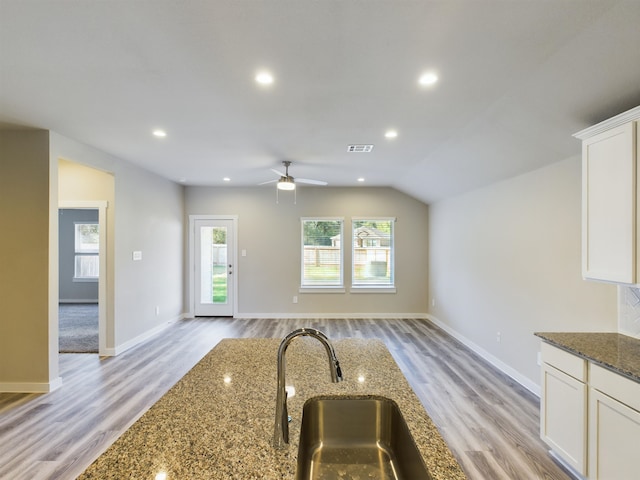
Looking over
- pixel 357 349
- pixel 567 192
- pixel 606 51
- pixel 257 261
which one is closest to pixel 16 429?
pixel 357 349

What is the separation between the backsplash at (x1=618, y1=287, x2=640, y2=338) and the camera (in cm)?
207

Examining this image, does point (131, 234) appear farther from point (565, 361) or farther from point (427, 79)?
point (565, 361)

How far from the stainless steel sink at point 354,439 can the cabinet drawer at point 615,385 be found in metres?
1.41

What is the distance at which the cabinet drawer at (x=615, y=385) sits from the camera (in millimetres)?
1490

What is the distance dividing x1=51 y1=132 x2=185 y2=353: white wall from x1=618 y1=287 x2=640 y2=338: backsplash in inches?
212

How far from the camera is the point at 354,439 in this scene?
1118mm

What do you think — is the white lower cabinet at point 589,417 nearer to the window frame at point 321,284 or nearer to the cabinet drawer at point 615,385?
the cabinet drawer at point 615,385

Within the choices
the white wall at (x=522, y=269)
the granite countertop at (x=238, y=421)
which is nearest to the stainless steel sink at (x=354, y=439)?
the granite countertop at (x=238, y=421)

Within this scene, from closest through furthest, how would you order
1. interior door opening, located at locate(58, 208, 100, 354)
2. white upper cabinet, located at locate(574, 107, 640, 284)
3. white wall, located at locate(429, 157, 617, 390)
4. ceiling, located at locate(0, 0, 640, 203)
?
ceiling, located at locate(0, 0, 640, 203), white upper cabinet, located at locate(574, 107, 640, 284), white wall, located at locate(429, 157, 617, 390), interior door opening, located at locate(58, 208, 100, 354)

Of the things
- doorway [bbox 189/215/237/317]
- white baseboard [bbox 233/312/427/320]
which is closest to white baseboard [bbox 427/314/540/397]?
white baseboard [bbox 233/312/427/320]


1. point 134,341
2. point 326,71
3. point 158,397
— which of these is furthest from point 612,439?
point 134,341

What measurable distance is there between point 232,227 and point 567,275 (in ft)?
17.4

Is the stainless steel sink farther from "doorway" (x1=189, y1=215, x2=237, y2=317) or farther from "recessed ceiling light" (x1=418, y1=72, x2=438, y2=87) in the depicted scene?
"doorway" (x1=189, y1=215, x2=237, y2=317)

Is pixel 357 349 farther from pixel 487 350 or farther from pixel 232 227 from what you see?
pixel 232 227
